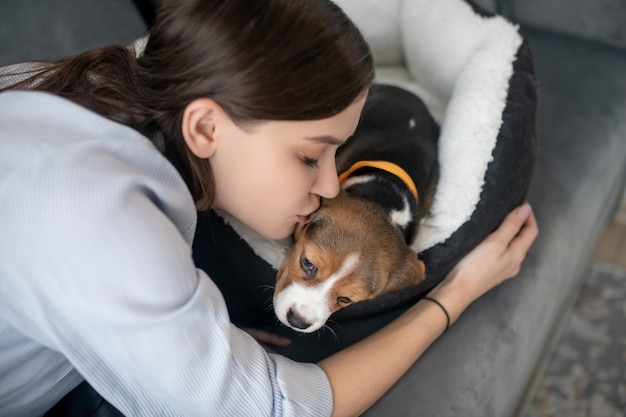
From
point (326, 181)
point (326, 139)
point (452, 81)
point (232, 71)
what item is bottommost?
point (452, 81)

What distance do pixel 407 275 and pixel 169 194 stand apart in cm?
70

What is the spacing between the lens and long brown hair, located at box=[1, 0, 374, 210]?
101cm

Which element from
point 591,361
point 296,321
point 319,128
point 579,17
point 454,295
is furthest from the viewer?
point 579,17

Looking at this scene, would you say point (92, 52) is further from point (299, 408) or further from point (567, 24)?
point (567, 24)

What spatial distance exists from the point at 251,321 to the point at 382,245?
0.40 m

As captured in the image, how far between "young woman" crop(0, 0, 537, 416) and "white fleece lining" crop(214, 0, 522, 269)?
1.25 ft

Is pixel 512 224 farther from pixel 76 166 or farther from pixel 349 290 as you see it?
pixel 76 166

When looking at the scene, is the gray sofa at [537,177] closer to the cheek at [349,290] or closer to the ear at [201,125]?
the cheek at [349,290]

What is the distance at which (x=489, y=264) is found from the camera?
155 centimetres

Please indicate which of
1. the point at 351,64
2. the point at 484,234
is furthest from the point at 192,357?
the point at 484,234

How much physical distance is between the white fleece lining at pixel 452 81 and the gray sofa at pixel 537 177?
10.2 inches

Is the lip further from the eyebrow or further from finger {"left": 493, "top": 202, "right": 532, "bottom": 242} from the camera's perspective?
finger {"left": 493, "top": 202, "right": 532, "bottom": 242}

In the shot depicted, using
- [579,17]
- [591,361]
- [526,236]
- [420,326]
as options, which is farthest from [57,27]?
[591,361]

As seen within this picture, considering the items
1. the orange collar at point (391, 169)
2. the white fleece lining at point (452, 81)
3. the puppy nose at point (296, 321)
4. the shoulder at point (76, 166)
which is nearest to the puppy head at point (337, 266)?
the puppy nose at point (296, 321)
